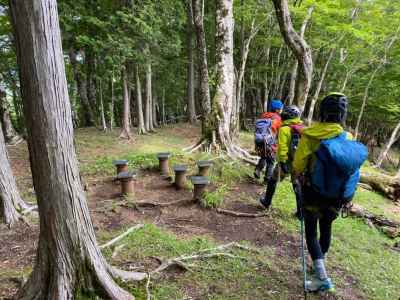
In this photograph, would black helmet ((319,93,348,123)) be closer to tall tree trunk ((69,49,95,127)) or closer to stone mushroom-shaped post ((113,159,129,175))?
stone mushroom-shaped post ((113,159,129,175))

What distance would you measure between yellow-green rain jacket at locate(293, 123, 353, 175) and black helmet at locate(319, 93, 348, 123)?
0.08 meters

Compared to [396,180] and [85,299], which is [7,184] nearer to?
[85,299]

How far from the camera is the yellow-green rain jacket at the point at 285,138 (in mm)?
4621

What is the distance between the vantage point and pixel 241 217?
5.50 metres

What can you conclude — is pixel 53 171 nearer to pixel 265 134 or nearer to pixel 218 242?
pixel 218 242

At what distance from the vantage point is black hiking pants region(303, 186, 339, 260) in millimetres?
3357

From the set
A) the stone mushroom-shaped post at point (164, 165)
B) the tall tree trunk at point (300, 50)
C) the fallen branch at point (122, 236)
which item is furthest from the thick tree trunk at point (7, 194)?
the tall tree trunk at point (300, 50)

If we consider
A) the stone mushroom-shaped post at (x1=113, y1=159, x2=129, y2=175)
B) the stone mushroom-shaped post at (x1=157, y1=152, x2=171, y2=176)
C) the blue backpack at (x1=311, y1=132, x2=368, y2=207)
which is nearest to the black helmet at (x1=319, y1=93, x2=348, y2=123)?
the blue backpack at (x1=311, y1=132, x2=368, y2=207)

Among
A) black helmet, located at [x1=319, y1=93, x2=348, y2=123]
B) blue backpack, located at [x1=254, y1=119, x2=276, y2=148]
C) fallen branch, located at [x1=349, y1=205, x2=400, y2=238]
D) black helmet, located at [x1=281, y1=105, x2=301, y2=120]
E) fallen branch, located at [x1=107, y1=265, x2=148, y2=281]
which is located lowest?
fallen branch, located at [x1=349, y1=205, x2=400, y2=238]

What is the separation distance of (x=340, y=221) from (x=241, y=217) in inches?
82.1

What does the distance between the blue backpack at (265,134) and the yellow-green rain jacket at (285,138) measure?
1.43 metres

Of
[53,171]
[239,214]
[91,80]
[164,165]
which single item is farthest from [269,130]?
[91,80]

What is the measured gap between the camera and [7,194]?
4758 millimetres

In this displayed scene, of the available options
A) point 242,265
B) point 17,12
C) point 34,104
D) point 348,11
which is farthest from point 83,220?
point 348,11
